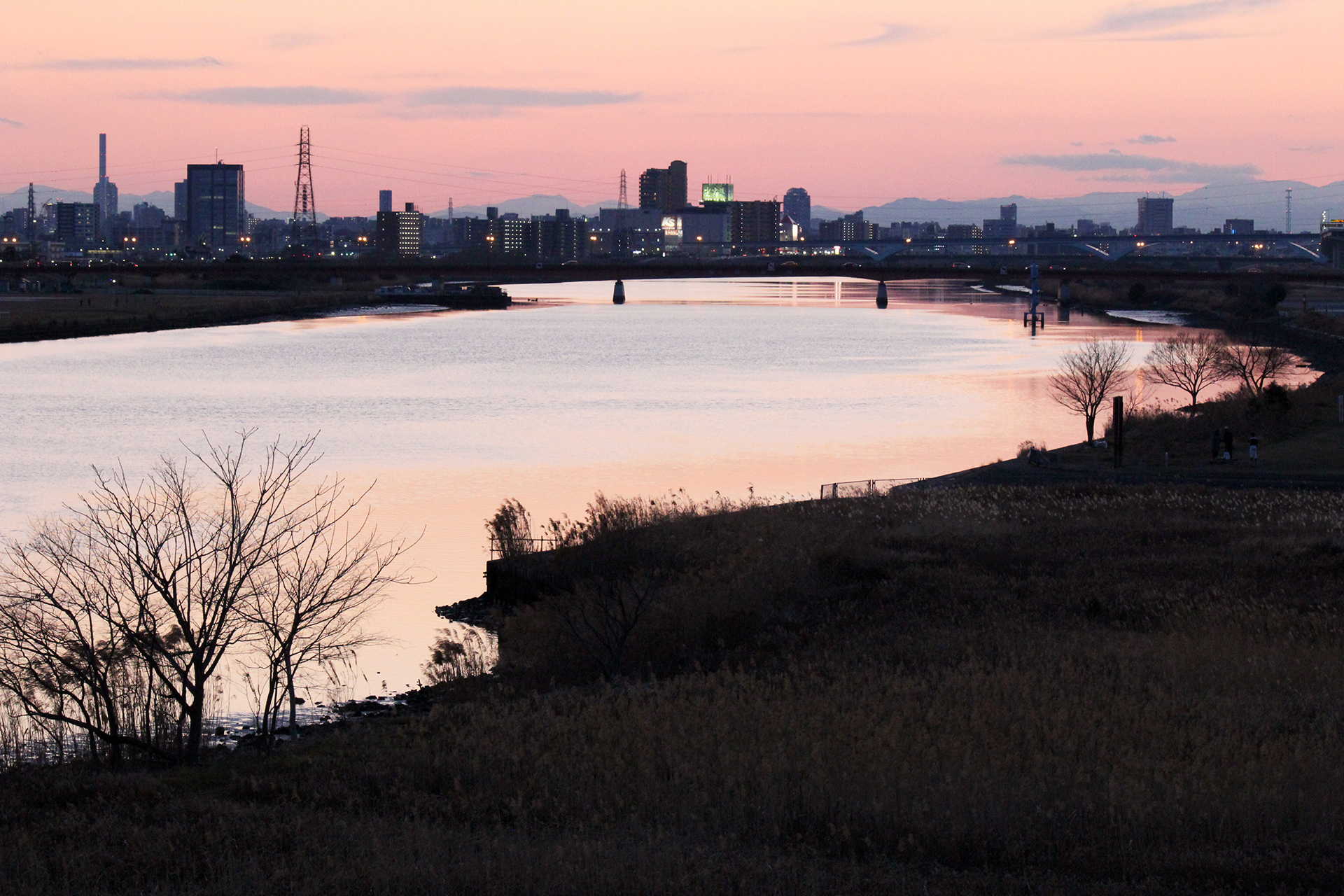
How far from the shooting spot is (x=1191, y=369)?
57312 millimetres

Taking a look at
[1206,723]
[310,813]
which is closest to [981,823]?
[1206,723]

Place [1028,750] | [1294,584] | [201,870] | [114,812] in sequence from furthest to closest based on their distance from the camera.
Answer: [1294,584] → [1028,750] → [114,812] → [201,870]

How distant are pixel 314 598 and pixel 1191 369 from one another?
45.4 meters

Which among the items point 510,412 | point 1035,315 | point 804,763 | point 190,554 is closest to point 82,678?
point 190,554

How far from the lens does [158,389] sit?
61562mm

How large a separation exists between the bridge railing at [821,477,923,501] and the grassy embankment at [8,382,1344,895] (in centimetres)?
871

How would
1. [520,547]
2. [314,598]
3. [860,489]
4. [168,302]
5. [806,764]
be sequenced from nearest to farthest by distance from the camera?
[806,764] < [314,598] < [520,547] < [860,489] < [168,302]

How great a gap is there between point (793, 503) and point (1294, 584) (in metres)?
10.8

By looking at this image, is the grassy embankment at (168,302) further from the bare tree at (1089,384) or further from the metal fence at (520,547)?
the metal fence at (520,547)

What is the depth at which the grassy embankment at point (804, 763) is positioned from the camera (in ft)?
31.7

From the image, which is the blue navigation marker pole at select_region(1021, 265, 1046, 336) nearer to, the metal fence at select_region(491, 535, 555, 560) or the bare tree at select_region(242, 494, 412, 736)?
the bare tree at select_region(242, 494, 412, 736)

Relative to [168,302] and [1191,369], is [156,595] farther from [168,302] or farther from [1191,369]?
[168,302]

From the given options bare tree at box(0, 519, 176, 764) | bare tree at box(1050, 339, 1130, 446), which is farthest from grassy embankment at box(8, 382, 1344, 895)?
bare tree at box(1050, 339, 1130, 446)

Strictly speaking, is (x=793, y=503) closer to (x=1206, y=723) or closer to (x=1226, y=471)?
(x=1226, y=471)
